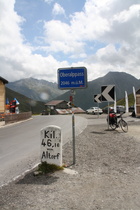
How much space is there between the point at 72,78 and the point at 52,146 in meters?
2.00

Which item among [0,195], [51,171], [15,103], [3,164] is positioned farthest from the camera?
[15,103]

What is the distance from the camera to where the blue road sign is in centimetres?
597

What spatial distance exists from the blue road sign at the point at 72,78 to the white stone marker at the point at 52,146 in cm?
136

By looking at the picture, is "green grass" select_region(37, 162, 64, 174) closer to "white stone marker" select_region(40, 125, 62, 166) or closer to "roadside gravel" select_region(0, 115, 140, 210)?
"white stone marker" select_region(40, 125, 62, 166)

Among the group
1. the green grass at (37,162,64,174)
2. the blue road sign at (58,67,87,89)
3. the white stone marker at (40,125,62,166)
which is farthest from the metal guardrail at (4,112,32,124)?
the green grass at (37,162,64,174)

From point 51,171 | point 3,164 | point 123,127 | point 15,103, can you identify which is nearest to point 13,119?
point 15,103

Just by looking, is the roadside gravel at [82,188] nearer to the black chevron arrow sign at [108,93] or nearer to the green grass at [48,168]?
the green grass at [48,168]

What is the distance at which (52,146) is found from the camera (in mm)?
5398

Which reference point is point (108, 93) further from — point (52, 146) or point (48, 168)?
point (48, 168)

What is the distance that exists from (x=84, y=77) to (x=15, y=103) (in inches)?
1095

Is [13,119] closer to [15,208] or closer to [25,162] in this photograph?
[25,162]

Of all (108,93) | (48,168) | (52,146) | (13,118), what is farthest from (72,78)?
(13,118)

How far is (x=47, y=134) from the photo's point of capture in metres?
5.43

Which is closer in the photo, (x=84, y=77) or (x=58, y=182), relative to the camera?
(x=58, y=182)
